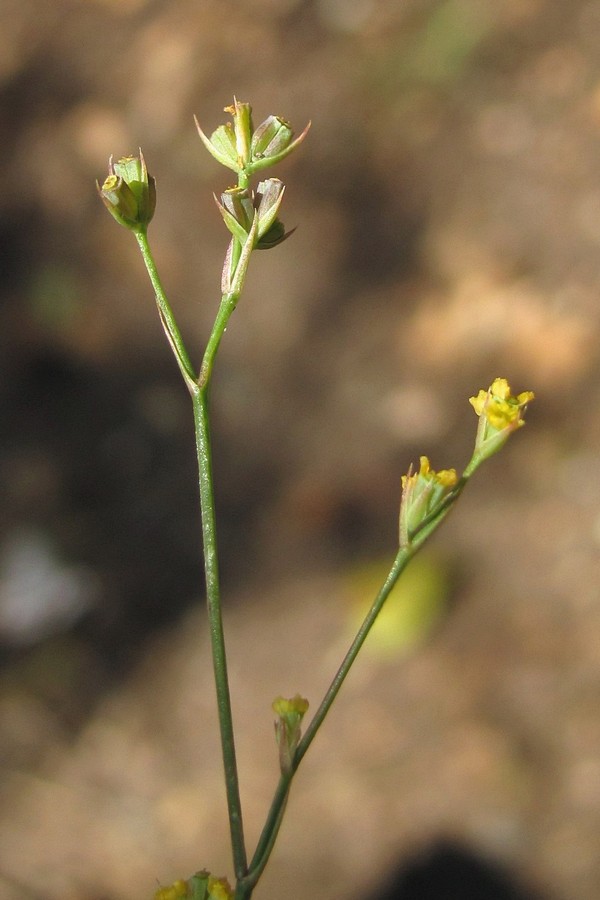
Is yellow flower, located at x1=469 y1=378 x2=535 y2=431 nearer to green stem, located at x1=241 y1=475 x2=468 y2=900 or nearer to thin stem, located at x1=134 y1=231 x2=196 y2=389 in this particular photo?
green stem, located at x1=241 y1=475 x2=468 y2=900

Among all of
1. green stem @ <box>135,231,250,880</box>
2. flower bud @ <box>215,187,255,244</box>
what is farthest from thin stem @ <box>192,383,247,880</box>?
flower bud @ <box>215,187,255,244</box>

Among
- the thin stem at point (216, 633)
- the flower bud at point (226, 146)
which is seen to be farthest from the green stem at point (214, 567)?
the flower bud at point (226, 146)

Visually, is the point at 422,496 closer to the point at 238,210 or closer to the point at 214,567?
the point at 214,567

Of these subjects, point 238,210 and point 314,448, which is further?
point 314,448

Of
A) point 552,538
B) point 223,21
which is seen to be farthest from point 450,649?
point 223,21

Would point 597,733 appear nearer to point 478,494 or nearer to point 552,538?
point 552,538

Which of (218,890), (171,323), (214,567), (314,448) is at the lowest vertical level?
(218,890)

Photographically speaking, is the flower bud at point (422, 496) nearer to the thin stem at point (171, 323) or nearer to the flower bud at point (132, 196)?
the thin stem at point (171, 323)

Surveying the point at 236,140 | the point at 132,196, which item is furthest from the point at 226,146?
the point at 132,196
